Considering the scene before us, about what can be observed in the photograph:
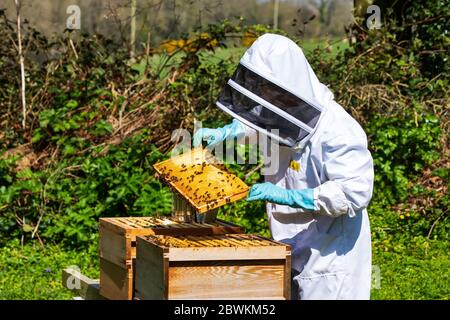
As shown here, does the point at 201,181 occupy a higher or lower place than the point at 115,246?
higher

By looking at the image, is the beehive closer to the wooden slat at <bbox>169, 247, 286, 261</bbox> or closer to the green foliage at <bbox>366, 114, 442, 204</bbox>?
the wooden slat at <bbox>169, 247, 286, 261</bbox>

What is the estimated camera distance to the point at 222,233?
4.16 meters

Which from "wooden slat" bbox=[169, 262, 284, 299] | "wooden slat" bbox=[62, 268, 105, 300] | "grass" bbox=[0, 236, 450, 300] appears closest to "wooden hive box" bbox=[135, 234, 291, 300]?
"wooden slat" bbox=[169, 262, 284, 299]

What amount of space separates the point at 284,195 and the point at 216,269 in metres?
0.45

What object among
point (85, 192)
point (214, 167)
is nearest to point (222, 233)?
point (214, 167)

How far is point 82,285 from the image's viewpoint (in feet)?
15.3

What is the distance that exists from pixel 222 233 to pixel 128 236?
46 cm

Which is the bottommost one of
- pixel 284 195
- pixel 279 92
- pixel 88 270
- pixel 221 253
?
pixel 88 270

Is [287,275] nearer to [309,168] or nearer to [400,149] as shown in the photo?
[309,168]

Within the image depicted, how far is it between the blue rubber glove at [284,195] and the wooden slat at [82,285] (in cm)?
113

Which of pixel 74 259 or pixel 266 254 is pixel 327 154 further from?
pixel 74 259

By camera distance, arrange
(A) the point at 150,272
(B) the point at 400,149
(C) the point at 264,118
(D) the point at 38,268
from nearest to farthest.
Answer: (A) the point at 150,272 → (C) the point at 264,118 → (D) the point at 38,268 → (B) the point at 400,149

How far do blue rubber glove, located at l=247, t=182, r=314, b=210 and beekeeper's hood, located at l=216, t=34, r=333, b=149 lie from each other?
0.23 meters

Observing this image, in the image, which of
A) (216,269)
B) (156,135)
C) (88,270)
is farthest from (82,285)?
(156,135)
